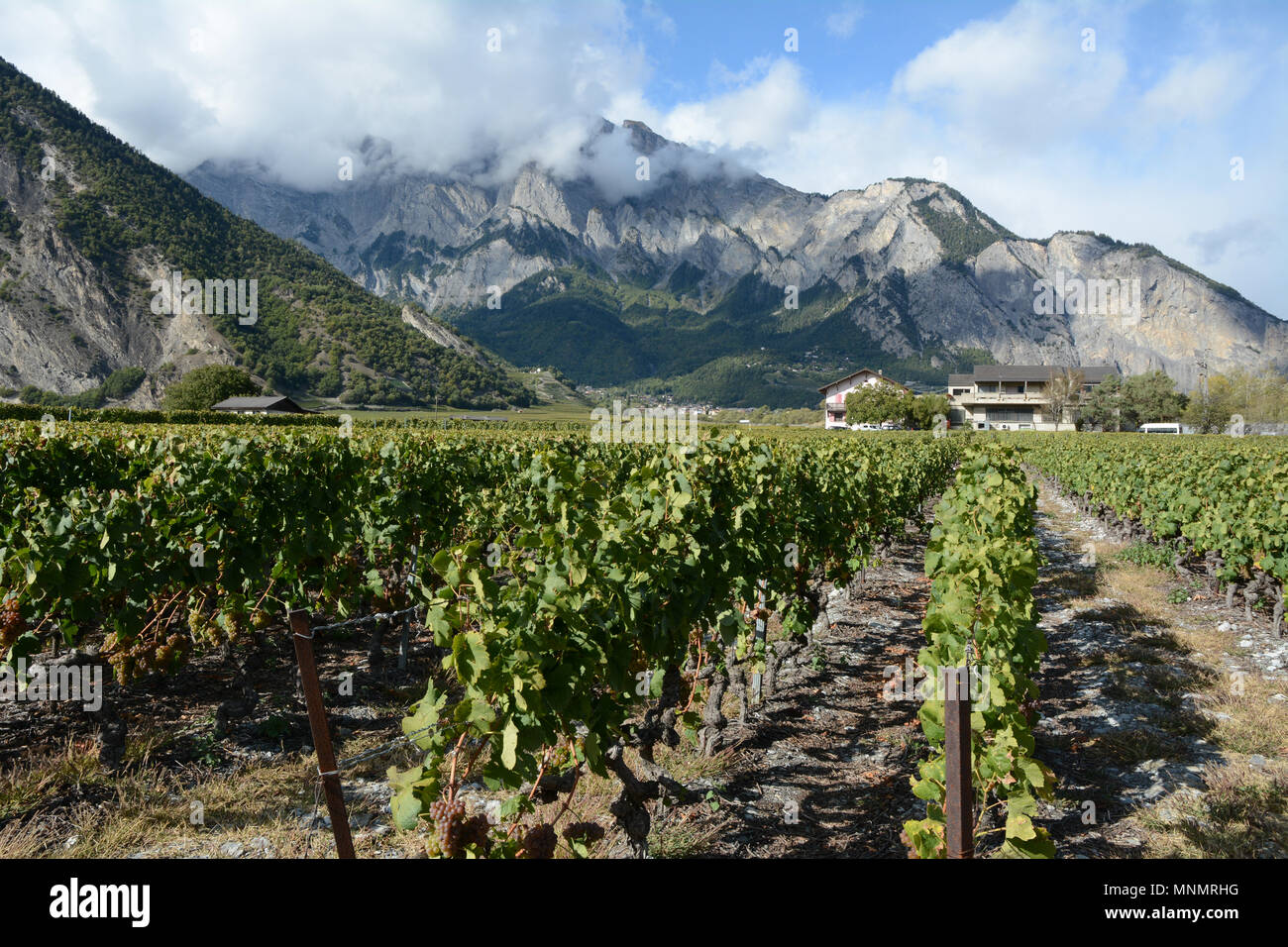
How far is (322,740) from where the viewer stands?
3.24 m

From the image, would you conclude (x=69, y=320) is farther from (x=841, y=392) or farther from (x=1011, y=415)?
(x=1011, y=415)

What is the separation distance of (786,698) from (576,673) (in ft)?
17.5

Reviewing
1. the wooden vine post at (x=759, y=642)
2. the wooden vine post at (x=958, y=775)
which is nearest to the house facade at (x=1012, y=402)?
the wooden vine post at (x=759, y=642)

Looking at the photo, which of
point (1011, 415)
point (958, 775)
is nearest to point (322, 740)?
point (958, 775)

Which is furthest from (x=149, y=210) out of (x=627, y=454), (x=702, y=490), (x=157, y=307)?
(x=702, y=490)

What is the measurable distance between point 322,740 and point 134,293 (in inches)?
5357

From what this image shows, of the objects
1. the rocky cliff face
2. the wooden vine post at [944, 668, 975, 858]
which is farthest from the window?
the rocky cliff face

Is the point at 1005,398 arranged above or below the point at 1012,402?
above

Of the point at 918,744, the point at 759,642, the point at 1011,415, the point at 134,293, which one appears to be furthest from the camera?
the point at 134,293

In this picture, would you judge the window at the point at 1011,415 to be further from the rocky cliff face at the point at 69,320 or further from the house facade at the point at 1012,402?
the rocky cliff face at the point at 69,320

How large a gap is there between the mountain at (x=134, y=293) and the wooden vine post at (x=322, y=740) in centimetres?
11033

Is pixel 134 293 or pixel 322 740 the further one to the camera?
pixel 134 293

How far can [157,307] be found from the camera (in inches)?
4033
